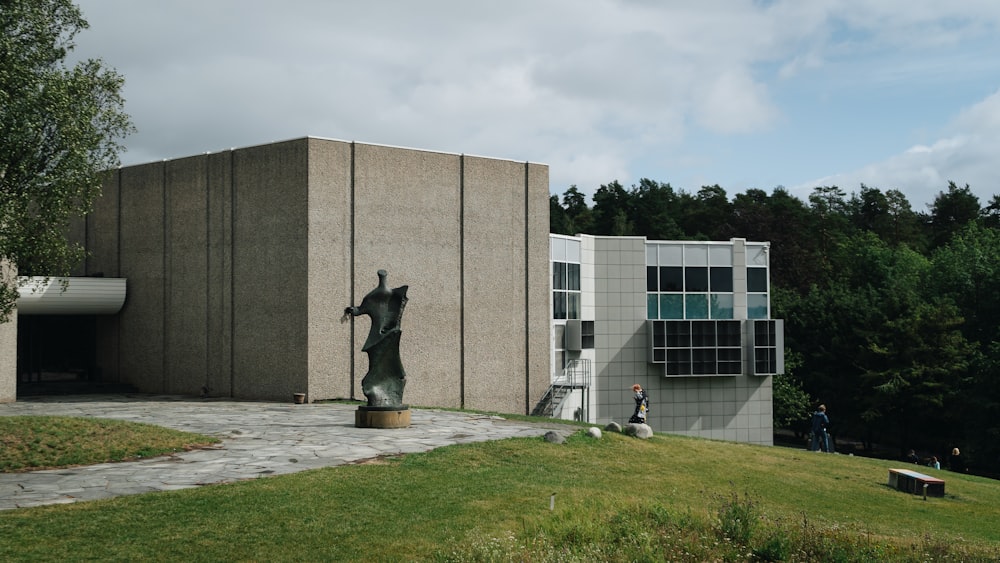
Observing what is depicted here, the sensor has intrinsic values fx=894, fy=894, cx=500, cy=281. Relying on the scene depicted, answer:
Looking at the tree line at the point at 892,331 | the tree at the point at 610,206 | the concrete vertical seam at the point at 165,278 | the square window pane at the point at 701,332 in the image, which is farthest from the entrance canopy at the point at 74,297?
the tree at the point at 610,206

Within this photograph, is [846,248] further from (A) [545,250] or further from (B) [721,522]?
(B) [721,522]

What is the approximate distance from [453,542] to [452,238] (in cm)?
2188

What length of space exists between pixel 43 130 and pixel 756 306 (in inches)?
1200

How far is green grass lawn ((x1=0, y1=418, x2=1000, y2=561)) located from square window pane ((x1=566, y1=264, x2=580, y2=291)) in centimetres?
1943

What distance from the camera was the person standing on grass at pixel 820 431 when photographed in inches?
1064

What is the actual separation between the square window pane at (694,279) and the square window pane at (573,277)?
A: 5267 millimetres

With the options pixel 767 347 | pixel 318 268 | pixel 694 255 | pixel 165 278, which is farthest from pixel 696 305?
pixel 165 278

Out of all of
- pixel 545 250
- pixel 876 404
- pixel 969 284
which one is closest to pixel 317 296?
pixel 545 250

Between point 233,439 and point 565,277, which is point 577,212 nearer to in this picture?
point 565,277

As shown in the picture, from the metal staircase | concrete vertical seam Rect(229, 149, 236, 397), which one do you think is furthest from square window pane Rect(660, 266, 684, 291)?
concrete vertical seam Rect(229, 149, 236, 397)

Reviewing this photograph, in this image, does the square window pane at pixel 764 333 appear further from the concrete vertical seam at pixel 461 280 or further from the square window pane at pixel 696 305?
the concrete vertical seam at pixel 461 280

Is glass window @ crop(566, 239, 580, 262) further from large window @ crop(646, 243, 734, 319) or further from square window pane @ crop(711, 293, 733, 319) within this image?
square window pane @ crop(711, 293, 733, 319)

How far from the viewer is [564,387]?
35.2 metres

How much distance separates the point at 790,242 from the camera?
7450cm
